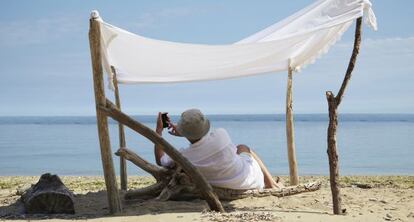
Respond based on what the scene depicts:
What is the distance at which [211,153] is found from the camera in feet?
17.4

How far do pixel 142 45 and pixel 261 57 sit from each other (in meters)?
1.32

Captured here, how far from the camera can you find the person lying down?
5250mm

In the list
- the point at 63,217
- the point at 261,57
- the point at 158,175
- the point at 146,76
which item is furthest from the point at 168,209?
the point at 146,76

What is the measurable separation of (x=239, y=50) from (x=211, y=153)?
3.49 feet

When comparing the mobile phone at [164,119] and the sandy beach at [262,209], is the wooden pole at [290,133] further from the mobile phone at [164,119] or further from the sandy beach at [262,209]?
the mobile phone at [164,119]

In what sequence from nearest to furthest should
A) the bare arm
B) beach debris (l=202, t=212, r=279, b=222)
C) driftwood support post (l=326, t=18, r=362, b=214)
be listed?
beach debris (l=202, t=212, r=279, b=222), driftwood support post (l=326, t=18, r=362, b=214), the bare arm

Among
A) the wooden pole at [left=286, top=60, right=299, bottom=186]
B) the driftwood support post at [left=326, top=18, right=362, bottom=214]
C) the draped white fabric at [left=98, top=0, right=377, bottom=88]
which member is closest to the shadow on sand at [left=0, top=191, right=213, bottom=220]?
the driftwood support post at [left=326, top=18, right=362, bottom=214]

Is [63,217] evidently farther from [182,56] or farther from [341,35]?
[341,35]

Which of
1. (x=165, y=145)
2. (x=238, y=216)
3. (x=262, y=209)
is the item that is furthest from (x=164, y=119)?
(x=238, y=216)

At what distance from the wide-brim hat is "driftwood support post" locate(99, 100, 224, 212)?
1.32 ft

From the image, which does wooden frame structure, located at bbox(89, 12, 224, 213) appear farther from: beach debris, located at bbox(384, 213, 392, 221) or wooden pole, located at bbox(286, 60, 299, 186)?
wooden pole, located at bbox(286, 60, 299, 186)

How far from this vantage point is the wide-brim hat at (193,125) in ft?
17.1

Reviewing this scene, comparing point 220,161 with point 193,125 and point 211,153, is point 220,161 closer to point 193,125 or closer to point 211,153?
point 211,153

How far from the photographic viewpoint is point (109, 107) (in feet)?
16.1
